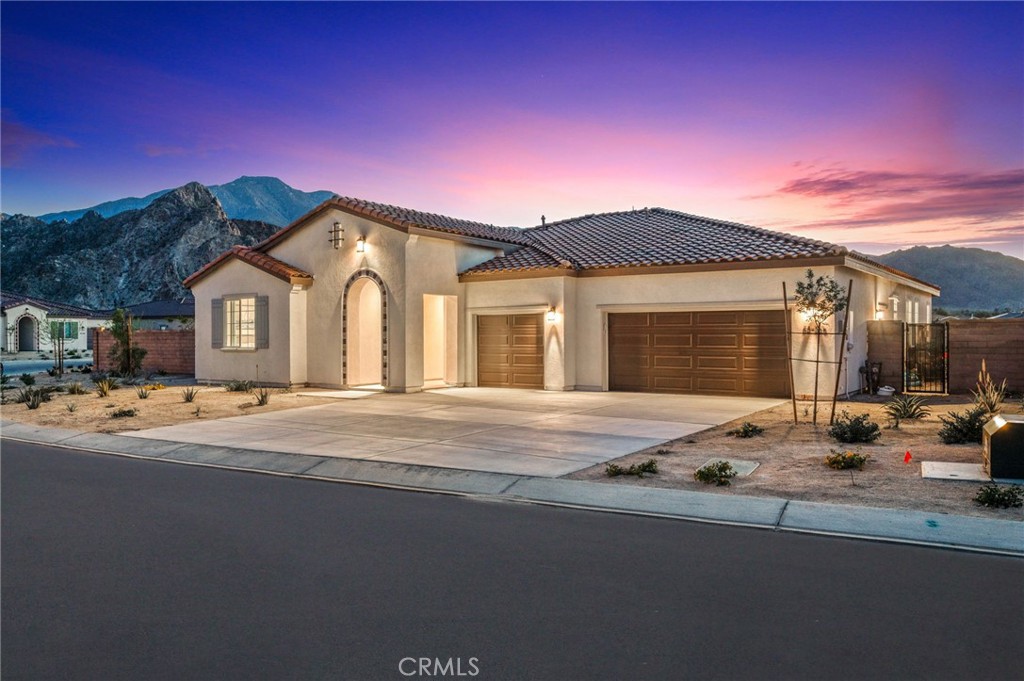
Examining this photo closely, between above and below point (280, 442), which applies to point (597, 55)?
above

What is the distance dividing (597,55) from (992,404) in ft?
35.9

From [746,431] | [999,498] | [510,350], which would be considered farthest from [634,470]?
[510,350]

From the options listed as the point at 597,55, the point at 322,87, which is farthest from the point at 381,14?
the point at 322,87

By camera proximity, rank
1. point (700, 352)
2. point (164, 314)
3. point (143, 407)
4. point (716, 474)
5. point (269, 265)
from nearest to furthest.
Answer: point (716, 474) → point (143, 407) → point (700, 352) → point (269, 265) → point (164, 314)

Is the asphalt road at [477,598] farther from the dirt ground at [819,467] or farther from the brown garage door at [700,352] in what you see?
the brown garage door at [700,352]

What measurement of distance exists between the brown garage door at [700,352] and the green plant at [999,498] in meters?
11.4

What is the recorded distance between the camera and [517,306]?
2234 cm

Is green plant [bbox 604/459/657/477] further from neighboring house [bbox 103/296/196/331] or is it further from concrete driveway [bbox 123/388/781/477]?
neighboring house [bbox 103/296/196/331]

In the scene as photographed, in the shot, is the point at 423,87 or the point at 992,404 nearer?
the point at 992,404

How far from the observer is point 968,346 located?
20.0 meters

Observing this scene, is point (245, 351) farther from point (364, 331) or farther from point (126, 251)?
point (126, 251)

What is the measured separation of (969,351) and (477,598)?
19131mm

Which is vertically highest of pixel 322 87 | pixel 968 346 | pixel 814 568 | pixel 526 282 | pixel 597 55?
pixel 322 87

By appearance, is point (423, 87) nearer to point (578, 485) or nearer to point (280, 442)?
point (280, 442)
